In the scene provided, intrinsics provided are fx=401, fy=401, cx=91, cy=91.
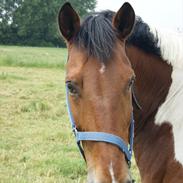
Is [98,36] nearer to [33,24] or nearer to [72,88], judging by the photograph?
[72,88]

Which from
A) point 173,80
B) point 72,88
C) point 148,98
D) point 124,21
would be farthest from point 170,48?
point 72,88

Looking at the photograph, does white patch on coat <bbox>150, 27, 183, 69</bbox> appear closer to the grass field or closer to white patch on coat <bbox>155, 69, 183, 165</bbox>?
white patch on coat <bbox>155, 69, 183, 165</bbox>

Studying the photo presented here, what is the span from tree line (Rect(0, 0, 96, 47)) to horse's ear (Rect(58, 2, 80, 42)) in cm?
4759

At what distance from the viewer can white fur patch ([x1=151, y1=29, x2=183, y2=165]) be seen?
2977mm

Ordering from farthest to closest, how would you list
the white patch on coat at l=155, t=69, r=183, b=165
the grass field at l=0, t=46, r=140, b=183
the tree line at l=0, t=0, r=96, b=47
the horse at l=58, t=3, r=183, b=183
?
the tree line at l=0, t=0, r=96, b=47 → the grass field at l=0, t=46, r=140, b=183 → the white patch on coat at l=155, t=69, r=183, b=165 → the horse at l=58, t=3, r=183, b=183

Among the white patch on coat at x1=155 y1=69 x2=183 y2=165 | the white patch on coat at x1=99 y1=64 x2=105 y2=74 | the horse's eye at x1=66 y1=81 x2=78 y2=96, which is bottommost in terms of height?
the white patch on coat at x1=155 y1=69 x2=183 y2=165

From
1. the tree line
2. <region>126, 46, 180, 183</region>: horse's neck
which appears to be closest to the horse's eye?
<region>126, 46, 180, 183</region>: horse's neck

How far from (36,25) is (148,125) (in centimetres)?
5061

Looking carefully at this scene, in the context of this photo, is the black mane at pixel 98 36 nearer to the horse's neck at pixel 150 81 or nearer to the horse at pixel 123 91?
the horse at pixel 123 91

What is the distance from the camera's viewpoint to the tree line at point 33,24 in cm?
5097

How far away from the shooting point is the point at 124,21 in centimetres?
265

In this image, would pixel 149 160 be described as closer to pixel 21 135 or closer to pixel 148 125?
pixel 148 125

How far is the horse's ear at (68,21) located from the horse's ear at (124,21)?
0.26m

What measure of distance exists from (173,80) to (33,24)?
50.5 meters
